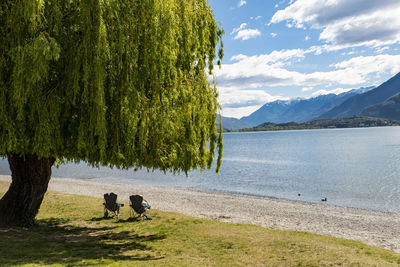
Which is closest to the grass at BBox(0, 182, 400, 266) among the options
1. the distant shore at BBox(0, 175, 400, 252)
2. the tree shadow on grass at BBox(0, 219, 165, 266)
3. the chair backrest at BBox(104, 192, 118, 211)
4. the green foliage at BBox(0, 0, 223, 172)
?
the tree shadow on grass at BBox(0, 219, 165, 266)

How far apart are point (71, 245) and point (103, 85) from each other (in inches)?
229

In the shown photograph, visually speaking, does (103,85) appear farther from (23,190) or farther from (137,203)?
(137,203)

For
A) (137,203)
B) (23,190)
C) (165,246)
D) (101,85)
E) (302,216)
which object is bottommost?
(302,216)

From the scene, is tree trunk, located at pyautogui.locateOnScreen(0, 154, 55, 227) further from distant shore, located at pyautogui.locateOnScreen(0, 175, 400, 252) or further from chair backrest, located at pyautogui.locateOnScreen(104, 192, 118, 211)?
distant shore, located at pyautogui.locateOnScreen(0, 175, 400, 252)

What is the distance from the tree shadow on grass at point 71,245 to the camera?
9.01 m

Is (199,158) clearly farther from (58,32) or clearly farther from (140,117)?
(58,32)

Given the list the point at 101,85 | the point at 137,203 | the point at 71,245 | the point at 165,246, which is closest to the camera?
the point at 101,85

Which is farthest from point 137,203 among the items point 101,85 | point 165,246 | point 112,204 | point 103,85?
point 101,85

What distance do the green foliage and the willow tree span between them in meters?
0.03

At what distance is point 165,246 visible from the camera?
11672 mm

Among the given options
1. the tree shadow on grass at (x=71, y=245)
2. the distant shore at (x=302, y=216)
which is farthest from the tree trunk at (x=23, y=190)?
the distant shore at (x=302, y=216)

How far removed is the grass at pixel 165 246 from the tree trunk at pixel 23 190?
2.33ft

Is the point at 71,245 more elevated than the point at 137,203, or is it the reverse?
the point at 137,203

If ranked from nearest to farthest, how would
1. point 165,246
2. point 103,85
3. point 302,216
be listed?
point 103,85 → point 165,246 → point 302,216
